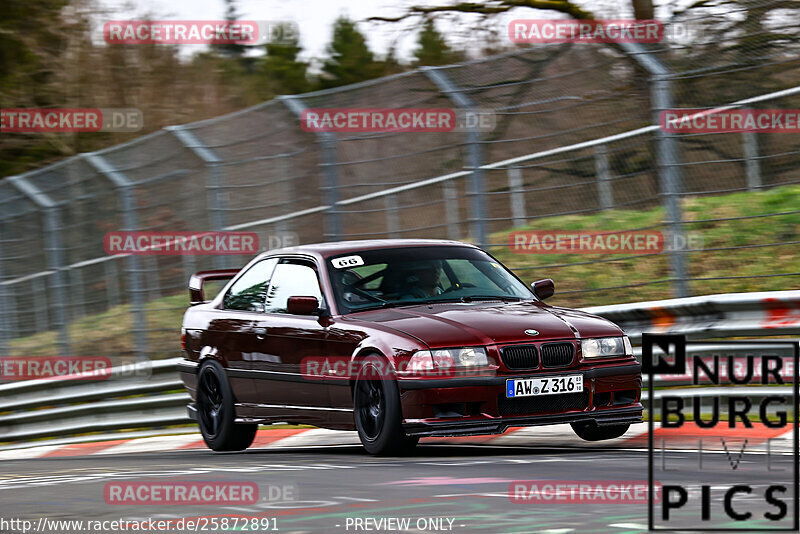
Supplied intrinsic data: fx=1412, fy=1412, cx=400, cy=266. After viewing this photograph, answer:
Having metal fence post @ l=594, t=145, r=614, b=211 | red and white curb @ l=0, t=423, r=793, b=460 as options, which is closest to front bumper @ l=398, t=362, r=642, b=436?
Answer: red and white curb @ l=0, t=423, r=793, b=460

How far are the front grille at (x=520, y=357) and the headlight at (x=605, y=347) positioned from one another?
1.13ft

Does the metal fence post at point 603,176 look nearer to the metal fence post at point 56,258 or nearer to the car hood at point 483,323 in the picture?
the car hood at point 483,323

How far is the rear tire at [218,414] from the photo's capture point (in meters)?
10.5

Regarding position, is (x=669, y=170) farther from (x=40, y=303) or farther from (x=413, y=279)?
(x=40, y=303)

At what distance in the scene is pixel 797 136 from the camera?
34.9ft

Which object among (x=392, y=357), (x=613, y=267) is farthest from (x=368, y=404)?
(x=613, y=267)

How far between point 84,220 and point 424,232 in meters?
4.85

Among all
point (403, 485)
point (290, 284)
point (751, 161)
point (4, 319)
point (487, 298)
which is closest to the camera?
point (403, 485)

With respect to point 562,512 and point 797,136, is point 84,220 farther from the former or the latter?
point 562,512

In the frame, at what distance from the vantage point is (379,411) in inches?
336

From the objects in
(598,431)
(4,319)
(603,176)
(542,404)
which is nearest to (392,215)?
(603,176)

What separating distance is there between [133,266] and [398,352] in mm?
7341

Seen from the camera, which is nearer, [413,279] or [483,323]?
[483,323]

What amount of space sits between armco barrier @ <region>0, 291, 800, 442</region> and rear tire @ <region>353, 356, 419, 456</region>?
84.6 inches
